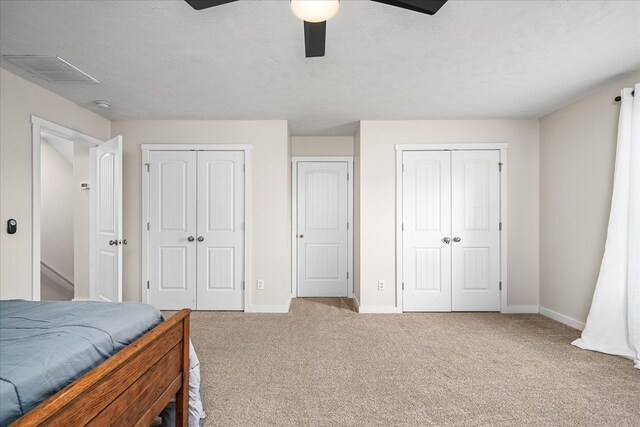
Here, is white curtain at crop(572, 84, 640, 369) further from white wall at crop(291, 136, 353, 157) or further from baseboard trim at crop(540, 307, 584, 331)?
white wall at crop(291, 136, 353, 157)

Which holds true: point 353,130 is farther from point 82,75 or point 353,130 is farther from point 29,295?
point 29,295

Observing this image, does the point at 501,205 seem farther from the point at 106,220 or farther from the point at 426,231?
the point at 106,220

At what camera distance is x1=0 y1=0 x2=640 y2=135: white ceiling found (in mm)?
1879

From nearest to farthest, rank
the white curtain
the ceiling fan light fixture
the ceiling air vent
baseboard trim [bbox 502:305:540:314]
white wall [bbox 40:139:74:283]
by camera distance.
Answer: the ceiling fan light fixture, the ceiling air vent, the white curtain, baseboard trim [bbox 502:305:540:314], white wall [bbox 40:139:74:283]

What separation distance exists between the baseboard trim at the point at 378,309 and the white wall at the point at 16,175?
3.36 metres

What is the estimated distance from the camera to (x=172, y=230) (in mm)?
3957

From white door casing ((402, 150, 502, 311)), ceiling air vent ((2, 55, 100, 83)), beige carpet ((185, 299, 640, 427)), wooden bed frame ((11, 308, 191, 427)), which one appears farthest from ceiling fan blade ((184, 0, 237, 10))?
white door casing ((402, 150, 502, 311))

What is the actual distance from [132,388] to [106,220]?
9.88ft

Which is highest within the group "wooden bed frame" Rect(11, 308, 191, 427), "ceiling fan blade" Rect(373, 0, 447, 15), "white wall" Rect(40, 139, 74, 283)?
"ceiling fan blade" Rect(373, 0, 447, 15)

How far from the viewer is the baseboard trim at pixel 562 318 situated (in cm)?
325

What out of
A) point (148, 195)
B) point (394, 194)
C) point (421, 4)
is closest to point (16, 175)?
point (148, 195)

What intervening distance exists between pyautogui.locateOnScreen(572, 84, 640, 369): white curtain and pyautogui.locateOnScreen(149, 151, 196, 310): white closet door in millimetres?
4215

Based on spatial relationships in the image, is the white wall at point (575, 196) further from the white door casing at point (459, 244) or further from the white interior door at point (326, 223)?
A: the white interior door at point (326, 223)

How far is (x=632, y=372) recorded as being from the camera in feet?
7.62
